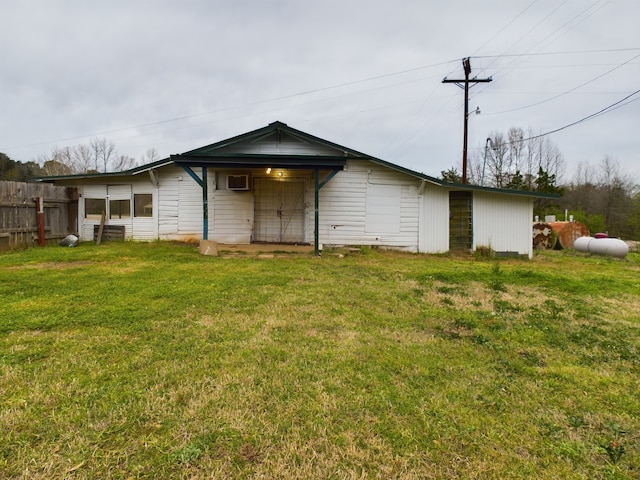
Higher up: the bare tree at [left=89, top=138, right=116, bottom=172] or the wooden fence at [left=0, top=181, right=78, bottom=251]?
the bare tree at [left=89, top=138, right=116, bottom=172]

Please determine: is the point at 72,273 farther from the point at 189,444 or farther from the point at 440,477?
the point at 440,477

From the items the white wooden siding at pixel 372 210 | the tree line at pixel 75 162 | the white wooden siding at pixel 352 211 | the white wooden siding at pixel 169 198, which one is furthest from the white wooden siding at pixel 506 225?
the tree line at pixel 75 162

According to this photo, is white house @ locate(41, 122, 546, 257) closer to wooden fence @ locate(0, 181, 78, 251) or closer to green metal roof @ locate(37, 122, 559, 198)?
green metal roof @ locate(37, 122, 559, 198)

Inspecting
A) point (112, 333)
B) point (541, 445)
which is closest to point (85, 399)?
point (112, 333)

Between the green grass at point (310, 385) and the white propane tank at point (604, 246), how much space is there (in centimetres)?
1073

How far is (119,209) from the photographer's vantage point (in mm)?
11602

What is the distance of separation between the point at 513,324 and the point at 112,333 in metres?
4.64

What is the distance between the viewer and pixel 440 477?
1572 millimetres

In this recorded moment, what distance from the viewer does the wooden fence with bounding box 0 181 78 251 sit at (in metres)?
8.95

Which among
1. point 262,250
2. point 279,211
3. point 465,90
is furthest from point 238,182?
point 465,90

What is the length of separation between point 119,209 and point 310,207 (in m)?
7.05

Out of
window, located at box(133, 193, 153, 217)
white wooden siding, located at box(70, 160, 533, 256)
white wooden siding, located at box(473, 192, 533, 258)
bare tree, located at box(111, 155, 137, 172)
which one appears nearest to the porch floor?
white wooden siding, located at box(70, 160, 533, 256)

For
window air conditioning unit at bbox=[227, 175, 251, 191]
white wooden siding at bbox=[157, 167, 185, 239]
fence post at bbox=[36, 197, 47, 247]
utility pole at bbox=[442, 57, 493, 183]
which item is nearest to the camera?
fence post at bbox=[36, 197, 47, 247]

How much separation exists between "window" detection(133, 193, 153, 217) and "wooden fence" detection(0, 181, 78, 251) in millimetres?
2171
